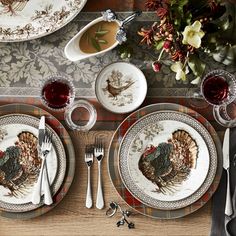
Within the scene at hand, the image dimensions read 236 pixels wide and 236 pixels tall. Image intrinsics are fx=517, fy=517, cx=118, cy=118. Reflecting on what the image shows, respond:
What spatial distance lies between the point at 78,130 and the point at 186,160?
0.92 feet

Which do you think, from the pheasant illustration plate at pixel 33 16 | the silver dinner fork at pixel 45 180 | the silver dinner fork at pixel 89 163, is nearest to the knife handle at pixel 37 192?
the silver dinner fork at pixel 45 180

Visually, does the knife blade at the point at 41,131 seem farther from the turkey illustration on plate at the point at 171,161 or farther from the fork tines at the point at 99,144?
the turkey illustration on plate at the point at 171,161

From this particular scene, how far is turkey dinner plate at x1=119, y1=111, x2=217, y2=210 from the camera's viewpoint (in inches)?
50.4

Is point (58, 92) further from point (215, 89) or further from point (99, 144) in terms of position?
point (215, 89)

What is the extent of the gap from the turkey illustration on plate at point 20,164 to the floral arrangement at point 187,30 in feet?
1.20

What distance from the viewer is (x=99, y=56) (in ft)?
4.28

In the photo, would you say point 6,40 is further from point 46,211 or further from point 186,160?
point 186,160

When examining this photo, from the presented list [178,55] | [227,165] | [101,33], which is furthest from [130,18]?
[227,165]

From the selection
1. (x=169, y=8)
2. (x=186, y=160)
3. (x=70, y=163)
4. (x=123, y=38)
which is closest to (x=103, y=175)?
(x=70, y=163)

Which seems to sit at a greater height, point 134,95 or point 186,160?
point 134,95

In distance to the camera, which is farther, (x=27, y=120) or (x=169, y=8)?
(x=27, y=120)

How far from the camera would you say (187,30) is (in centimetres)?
108

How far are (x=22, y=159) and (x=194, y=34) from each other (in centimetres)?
52

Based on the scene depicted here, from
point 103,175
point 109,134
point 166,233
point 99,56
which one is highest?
point 99,56
